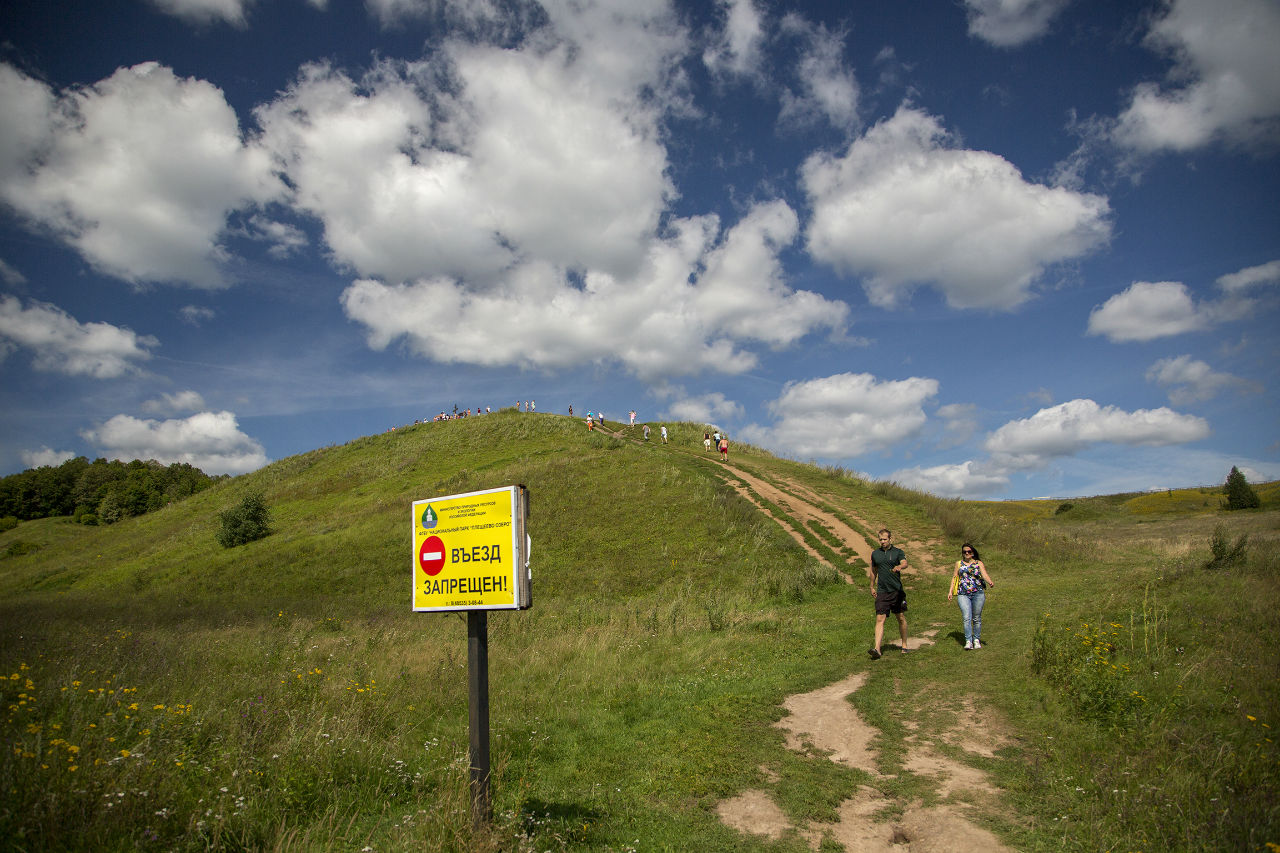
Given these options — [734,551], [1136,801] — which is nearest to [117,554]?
[734,551]

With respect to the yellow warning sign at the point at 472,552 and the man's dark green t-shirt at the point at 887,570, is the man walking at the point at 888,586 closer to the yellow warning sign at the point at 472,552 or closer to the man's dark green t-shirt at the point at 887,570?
the man's dark green t-shirt at the point at 887,570

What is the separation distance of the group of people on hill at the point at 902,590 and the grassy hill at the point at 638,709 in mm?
512

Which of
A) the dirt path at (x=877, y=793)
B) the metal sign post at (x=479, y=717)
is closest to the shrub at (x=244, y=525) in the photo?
the dirt path at (x=877, y=793)

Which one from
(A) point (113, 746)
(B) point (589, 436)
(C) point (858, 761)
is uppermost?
(B) point (589, 436)

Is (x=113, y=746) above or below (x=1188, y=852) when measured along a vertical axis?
above

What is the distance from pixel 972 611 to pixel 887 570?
1579 millimetres

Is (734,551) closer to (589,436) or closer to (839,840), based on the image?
(839,840)

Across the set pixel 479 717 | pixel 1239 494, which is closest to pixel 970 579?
pixel 479 717

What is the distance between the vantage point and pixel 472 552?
4.62 meters

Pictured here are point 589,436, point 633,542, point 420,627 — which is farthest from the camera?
point 589,436

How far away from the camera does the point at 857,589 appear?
1788 centimetres

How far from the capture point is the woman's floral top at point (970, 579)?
10805mm

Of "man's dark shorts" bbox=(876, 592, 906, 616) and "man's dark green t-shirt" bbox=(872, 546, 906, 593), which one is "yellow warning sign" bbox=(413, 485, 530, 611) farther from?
"man's dark shorts" bbox=(876, 592, 906, 616)

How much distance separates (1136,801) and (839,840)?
244 centimetres
